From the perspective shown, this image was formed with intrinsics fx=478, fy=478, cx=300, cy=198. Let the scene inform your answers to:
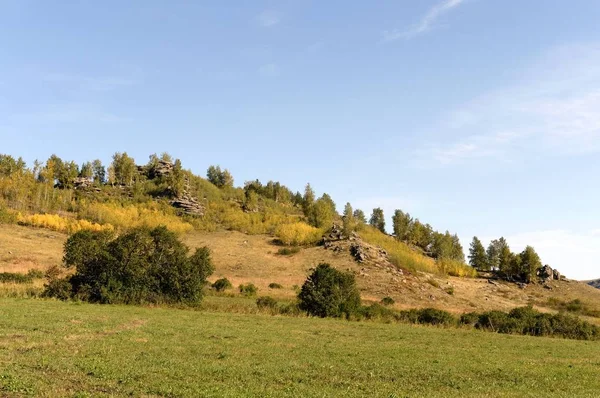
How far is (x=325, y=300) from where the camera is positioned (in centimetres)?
5112

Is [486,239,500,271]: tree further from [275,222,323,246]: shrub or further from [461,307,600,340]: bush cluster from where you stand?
[461,307,600,340]: bush cluster

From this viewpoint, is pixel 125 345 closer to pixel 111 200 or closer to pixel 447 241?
pixel 111 200

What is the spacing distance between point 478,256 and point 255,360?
548ft

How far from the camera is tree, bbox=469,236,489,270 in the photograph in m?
172

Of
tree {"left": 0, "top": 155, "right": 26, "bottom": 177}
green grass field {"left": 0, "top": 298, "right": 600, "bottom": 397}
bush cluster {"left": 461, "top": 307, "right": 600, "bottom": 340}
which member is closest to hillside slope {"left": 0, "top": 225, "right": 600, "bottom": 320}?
bush cluster {"left": 461, "top": 307, "right": 600, "bottom": 340}

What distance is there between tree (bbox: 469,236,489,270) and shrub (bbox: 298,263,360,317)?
133m

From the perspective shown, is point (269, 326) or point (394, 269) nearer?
point (269, 326)

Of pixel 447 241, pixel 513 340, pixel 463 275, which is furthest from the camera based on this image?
pixel 447 241

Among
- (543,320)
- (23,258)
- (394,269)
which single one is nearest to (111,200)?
(23,258)

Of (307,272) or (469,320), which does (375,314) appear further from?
(307,272)

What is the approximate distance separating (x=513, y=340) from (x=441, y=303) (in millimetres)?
50888

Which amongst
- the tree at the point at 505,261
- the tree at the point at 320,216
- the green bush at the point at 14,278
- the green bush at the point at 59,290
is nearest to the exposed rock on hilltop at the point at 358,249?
the tree at the point at 320,216

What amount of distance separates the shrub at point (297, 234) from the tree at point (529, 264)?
64.4 m

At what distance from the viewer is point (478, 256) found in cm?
17462
